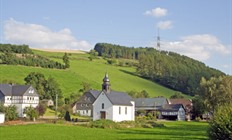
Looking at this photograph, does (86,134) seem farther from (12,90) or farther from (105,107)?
(12,90)

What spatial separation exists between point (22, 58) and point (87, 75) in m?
23.9

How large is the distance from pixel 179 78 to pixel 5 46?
68510mm

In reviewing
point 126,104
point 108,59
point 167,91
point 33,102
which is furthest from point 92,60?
point 126,104

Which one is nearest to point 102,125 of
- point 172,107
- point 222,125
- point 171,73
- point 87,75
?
point 222,125

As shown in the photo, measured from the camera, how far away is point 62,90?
120375 millimetres

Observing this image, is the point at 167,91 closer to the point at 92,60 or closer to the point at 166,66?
the point at 166,66

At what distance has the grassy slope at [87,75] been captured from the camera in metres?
124

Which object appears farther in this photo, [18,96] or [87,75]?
[87,75]

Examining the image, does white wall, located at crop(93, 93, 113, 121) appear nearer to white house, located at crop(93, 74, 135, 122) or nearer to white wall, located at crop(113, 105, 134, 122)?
white house, located at crop(93, 74, 135, 122)

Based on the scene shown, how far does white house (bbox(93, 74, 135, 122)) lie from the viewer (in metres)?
78.6

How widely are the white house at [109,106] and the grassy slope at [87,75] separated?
39.5 meters

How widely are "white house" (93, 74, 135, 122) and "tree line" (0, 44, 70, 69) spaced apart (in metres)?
58.5

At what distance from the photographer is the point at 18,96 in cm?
9625

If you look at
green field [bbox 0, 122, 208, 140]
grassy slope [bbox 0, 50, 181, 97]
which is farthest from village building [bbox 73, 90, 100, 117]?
green field [bbox 0, 122, 208, 140]
